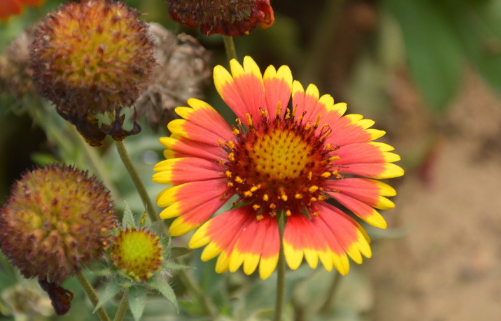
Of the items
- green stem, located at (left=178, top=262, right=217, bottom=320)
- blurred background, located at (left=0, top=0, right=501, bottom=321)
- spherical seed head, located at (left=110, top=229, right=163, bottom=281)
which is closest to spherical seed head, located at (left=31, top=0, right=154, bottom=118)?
spherical seed head, located at (left=110, top=229, right=163, bottom=281)

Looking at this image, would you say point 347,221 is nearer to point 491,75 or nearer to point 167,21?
point 167,21

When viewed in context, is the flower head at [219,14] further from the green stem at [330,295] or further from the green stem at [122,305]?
the green stem at [330,295]

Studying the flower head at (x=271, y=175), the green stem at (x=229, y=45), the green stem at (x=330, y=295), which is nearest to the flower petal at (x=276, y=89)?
the flower head at (x=271, y=175)

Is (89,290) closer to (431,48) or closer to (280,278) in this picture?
(280,278)

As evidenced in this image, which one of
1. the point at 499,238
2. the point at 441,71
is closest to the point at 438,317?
the point at 499,238

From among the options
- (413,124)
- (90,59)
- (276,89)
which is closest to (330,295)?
(276,89)

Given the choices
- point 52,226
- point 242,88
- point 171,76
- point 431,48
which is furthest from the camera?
point 431,48

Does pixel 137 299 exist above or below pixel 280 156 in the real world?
below
